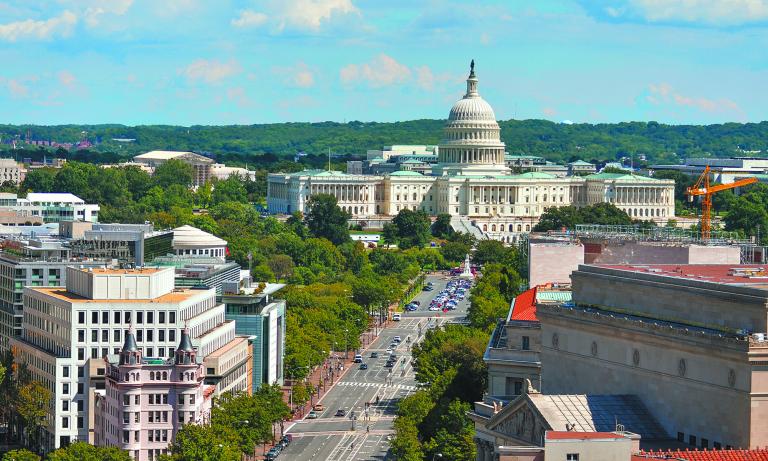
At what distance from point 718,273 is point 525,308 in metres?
15.8

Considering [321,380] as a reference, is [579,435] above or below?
above

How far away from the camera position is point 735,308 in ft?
244

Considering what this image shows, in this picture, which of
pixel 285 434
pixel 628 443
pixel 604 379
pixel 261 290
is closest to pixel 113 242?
pixel 261 290

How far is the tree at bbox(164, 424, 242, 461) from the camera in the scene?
349ft

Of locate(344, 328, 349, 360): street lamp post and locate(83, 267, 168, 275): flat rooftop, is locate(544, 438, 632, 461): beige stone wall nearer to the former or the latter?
locate(83, 267, 168, 275): flat rooftop

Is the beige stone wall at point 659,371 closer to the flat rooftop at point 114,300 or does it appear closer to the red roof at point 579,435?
the red roof at point 579,435

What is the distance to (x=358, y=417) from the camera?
14462 centimetres

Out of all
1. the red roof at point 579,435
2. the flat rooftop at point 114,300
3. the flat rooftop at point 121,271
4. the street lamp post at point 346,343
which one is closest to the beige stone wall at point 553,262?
the flat rooftop at point 114,300

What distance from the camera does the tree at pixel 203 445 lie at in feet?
349

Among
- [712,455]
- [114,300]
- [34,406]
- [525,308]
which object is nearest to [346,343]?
[114,300]

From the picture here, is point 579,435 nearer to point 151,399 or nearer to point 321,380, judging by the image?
point 151,399

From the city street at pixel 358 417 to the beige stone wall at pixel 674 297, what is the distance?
139ft

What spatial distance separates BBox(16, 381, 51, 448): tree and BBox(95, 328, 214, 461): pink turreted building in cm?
979

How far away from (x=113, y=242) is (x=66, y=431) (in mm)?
33659
